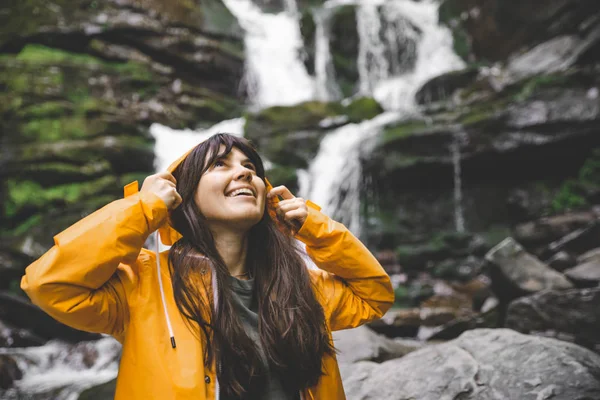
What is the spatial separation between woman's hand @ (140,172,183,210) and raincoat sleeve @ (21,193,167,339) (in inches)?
1.5

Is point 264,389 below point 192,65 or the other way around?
below

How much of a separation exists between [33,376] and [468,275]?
7.96 m

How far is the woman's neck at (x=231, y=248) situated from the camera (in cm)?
206

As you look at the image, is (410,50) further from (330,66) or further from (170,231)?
(170,231)

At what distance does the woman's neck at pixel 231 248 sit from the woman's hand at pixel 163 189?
12.2 inches

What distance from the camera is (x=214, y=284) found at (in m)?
1.85

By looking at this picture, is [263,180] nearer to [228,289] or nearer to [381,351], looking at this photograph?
[228,289]

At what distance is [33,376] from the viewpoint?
19.2 feet

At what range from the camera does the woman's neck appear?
206 centimetres

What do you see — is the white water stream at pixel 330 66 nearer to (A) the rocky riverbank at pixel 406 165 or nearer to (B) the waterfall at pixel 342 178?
(B) the waterfall at pixel 342 178

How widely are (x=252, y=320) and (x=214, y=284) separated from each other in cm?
24

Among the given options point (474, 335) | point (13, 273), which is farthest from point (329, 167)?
point (474, 335)

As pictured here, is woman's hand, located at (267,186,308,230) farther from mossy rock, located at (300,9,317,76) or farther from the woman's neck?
mossy rock, located at (300,9,317,76)

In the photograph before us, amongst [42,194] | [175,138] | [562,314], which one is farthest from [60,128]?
[562,314]
